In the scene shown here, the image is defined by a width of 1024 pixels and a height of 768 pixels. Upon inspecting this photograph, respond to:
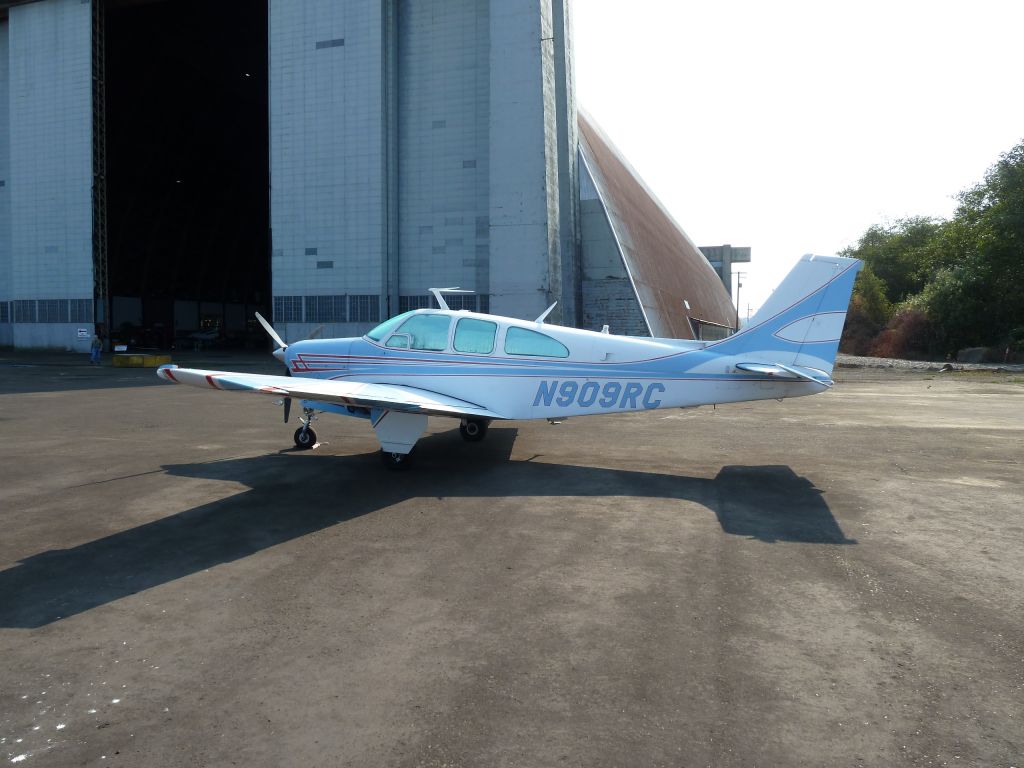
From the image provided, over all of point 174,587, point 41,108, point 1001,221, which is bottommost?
point 174,587

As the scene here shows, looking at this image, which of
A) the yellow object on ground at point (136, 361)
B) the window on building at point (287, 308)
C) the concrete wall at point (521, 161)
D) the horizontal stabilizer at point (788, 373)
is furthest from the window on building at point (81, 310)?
the horizontal stabilizer at point (788, 373)

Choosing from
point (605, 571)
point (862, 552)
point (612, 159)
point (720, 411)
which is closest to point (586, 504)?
point (605, 571)

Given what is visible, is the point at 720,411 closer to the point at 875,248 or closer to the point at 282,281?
the point at 282,281

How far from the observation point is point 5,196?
4031 cm

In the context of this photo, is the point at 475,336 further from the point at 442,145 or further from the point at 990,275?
the point at 990,275

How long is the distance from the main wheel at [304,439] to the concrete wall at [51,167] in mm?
34346

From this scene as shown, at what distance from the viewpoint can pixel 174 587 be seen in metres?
5.25

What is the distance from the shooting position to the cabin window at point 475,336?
392 inches

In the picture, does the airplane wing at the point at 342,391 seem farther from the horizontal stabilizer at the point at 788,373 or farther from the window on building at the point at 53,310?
the window on building at the point at 53,310

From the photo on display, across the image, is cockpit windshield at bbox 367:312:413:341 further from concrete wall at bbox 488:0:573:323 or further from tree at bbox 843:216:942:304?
tree at bbox 843:216:942:304

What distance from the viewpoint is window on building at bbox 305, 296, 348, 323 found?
107 feet

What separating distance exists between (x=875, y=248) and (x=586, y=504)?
85272 mm

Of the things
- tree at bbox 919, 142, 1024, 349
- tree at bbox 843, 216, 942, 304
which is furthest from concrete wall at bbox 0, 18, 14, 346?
tree at bbox 843, 216, 942, 304

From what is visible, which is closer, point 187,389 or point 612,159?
point 187,389
